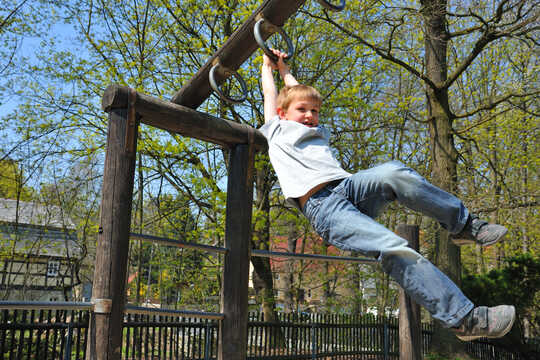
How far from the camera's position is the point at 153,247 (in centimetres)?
→ 1135

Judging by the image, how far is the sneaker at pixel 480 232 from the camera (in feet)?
6.94

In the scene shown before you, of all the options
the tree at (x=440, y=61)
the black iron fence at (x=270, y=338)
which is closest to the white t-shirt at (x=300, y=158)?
the black iron fence at (x=270, y=338)

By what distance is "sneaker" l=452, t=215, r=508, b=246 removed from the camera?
83.3 inches

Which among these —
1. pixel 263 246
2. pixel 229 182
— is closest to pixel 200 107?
pixel 263 246

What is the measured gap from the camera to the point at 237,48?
9.27 ft

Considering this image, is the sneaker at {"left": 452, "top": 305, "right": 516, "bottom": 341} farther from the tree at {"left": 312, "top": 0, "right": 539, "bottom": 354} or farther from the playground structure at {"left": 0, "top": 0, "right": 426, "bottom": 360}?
the tree at {"left": 312, "top": 0, "right": 539, "bottom": 354}

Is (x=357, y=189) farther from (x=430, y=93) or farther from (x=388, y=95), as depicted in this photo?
(x=388, y=95)

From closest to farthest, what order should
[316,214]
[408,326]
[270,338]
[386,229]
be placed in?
[386,229]
[316,214]
[408,326]
[270,338]

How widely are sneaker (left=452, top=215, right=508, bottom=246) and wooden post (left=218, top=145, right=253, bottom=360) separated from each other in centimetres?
133

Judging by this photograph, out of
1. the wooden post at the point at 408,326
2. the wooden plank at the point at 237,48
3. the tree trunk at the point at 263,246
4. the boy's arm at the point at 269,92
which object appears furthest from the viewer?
the tree trunk at the point at 263,246

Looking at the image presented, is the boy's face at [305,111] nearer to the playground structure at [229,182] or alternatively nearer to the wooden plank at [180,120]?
the playground structure at [229,182]

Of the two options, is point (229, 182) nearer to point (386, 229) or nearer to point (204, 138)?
point (204, 138)

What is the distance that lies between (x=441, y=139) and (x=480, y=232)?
7359mm

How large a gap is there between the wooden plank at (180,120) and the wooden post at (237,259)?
4.7 inches
